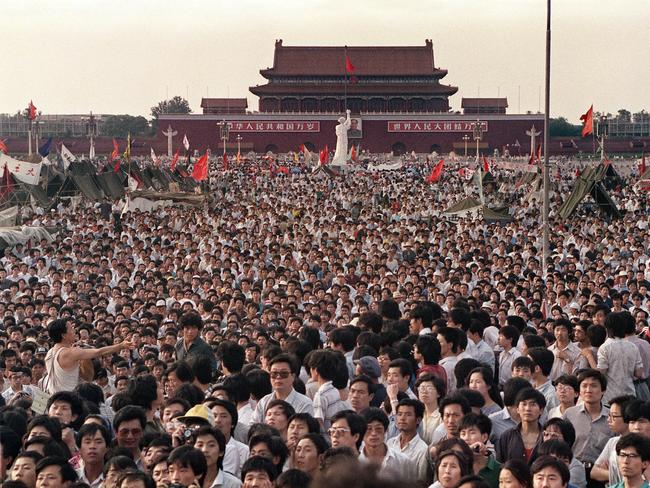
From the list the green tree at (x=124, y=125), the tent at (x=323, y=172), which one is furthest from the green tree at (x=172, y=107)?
the tent at (x=323, y=172)

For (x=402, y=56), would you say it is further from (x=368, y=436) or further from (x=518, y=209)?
(x=368, y=436)

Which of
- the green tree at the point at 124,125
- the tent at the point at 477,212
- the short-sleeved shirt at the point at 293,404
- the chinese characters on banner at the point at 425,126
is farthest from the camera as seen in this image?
the green tree at the point at 124,125

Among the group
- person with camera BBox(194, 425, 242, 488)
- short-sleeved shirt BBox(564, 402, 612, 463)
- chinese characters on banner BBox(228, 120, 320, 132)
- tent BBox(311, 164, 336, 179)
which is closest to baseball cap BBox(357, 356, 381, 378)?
short-sleeved shirt BBox(564, 402, 612, 463)

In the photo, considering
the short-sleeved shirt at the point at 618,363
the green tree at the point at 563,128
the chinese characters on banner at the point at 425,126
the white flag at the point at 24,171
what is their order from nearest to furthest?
1. the short-sleeved shirt at the point at 618,363
2. the white flag at the point at 24,171
3. the chinese characters on banner at the point at 425,126
4. the green tree at the point at 563,128

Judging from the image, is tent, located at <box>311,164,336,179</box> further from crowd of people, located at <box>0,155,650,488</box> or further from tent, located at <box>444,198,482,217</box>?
crowd of people, located at <box>0,155,650,488</box>

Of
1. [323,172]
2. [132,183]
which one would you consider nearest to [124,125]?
[323,172]

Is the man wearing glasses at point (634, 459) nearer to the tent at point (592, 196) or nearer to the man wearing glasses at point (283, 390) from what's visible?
the man wearing glasses at point (283, 390)
